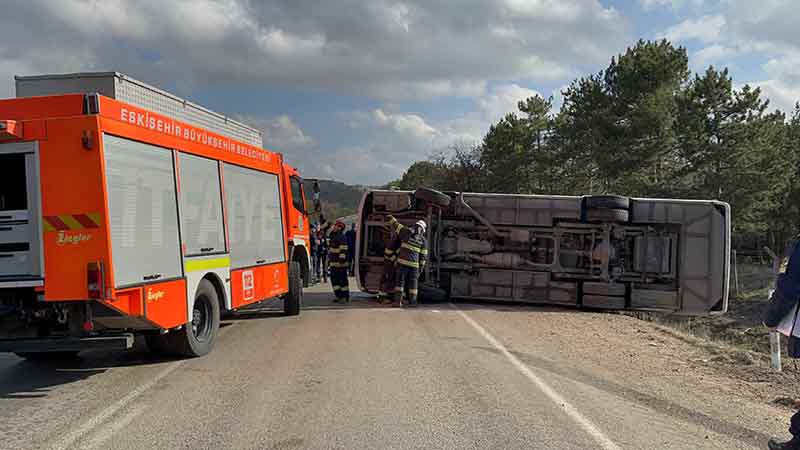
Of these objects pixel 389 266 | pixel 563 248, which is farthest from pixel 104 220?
pixel 563 248

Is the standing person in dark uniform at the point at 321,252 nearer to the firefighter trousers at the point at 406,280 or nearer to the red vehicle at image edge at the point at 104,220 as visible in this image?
the firefighter trousers at the point at 406,280

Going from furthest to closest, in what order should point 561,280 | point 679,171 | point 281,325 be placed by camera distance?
point 679,171 < point 561,280 < point 281,325

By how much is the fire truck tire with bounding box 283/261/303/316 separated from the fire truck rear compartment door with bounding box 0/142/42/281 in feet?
17.8

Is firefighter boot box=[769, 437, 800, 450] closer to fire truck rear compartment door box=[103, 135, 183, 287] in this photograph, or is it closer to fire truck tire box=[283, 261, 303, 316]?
fire truck rear compartment door box=[103, 135, 183, 287]

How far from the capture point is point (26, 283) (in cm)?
620

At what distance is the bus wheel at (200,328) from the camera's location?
7.70m

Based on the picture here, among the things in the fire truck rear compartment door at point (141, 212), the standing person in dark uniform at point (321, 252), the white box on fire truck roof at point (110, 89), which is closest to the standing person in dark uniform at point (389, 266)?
the white box on fire truck roof at point (110, 89)

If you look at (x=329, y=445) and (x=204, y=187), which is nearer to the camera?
(x=329, y=445)

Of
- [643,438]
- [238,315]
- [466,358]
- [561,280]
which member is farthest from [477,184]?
[643,438]

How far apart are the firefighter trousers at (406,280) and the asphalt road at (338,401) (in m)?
3.61

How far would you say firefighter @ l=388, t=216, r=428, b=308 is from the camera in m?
12.8

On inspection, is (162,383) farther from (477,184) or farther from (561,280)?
(477,184)

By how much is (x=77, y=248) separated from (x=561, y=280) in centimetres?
989

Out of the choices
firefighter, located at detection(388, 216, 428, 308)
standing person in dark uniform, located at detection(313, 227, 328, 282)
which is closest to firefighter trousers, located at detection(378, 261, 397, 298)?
firefighter, located at detection(388, 216, 428, 308)
